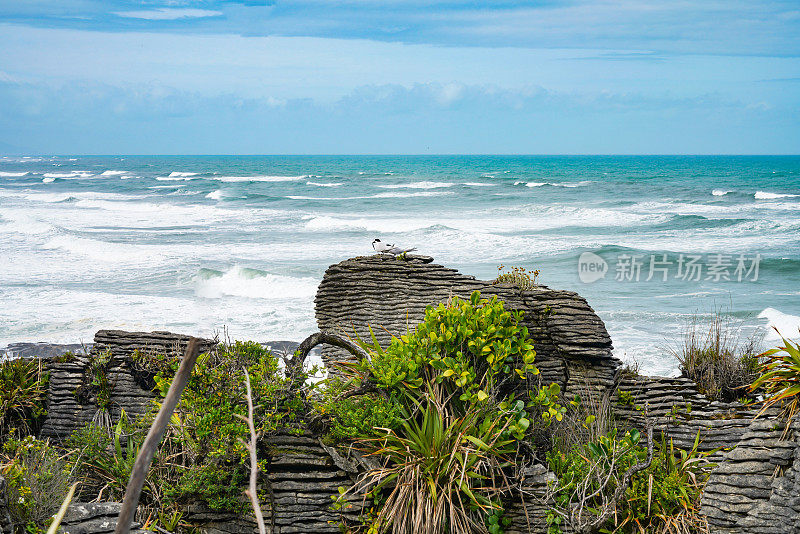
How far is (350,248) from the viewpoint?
2750 cm

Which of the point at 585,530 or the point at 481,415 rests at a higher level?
the point at 481,415

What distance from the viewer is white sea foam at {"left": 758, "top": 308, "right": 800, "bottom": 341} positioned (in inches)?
582

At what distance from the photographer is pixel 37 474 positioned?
15.9 ft

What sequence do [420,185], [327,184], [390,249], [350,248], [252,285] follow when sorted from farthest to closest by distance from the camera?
[327,184], [420,185], [350,248], [252,285], [390,249]

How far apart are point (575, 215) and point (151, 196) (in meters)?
33.5

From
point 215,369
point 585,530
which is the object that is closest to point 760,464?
point 585,530

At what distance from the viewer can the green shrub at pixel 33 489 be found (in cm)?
468

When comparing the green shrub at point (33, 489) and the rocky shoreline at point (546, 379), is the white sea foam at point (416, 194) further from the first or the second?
the green shrub at point (33, 489)

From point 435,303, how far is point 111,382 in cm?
369

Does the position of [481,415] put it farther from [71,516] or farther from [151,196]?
[151,196]

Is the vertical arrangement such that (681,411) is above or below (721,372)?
below

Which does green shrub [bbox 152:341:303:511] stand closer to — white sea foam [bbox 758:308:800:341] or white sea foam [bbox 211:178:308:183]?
white sea foam [bbox 758:308:800:341]

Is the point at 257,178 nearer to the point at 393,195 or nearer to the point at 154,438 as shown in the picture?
the point at 393,195

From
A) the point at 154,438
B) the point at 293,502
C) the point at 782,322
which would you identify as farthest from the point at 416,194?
the point at 154,438
